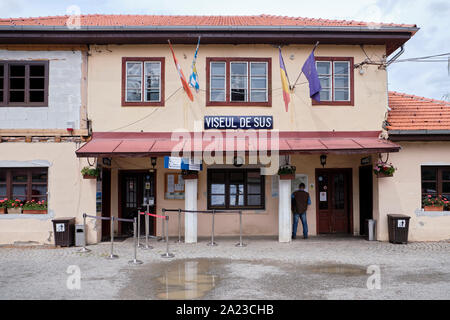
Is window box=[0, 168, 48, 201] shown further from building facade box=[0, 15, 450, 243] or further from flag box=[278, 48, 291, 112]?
flag box=[278, 48, 291, 112]

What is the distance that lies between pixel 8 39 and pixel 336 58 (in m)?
10.00

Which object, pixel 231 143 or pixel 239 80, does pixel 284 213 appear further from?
pixel 239 80

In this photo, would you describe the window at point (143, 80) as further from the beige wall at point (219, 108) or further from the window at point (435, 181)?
the window at point (435, 181)

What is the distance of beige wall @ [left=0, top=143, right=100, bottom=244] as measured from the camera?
12.3 metres

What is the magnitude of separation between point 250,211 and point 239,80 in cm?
434

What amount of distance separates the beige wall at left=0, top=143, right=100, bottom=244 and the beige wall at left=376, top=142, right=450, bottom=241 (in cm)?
876

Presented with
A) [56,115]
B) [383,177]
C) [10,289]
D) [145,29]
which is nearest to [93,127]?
[56,115]

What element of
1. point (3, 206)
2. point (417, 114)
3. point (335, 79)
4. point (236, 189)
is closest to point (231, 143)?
point (236, 189)

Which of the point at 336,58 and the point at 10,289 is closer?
the point at 10,289

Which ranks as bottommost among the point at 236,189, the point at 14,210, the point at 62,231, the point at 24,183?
the point at 62,231

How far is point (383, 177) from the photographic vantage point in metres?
12.5

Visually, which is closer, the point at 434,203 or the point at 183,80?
the point at 183,80

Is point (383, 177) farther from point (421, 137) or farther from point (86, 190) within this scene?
point (86, 190)

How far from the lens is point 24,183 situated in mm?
12625
